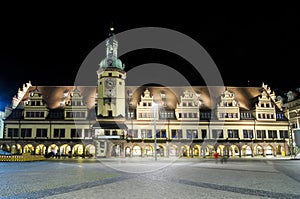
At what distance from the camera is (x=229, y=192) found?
1056 cm

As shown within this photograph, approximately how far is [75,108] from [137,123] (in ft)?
41.0

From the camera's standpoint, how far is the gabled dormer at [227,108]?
56.8 metres

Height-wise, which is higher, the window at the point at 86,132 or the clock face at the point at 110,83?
the clock face at the point at 110,83

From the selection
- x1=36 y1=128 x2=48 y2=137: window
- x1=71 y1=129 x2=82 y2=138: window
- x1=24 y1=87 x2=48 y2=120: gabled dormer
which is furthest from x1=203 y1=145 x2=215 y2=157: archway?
x1=24 y1=87 x2=48 y2=120: gabled dormer

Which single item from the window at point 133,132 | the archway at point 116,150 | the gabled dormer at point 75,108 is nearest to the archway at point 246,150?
the window at point 133,132

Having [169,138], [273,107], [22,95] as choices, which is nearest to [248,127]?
[273,107]

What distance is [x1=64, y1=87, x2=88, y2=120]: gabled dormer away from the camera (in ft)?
181

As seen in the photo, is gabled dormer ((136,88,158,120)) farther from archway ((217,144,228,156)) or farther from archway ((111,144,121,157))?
archway ((217,144,228,156))

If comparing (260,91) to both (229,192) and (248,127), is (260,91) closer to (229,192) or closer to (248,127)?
(248,127)

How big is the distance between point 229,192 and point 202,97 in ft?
168

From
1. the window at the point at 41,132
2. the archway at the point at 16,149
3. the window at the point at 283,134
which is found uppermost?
the window at the point at 41,132

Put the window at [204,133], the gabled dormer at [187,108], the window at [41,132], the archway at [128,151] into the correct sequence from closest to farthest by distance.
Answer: the archway at [128,151], the window at [41,132], the window at [204,133], the gabled dormer at [187,108]

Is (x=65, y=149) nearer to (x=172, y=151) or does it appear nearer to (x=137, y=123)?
(x=137, y=123)

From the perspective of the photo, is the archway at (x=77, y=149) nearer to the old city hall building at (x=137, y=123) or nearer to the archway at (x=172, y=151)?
the old city hall building at (x=137, y=123)
